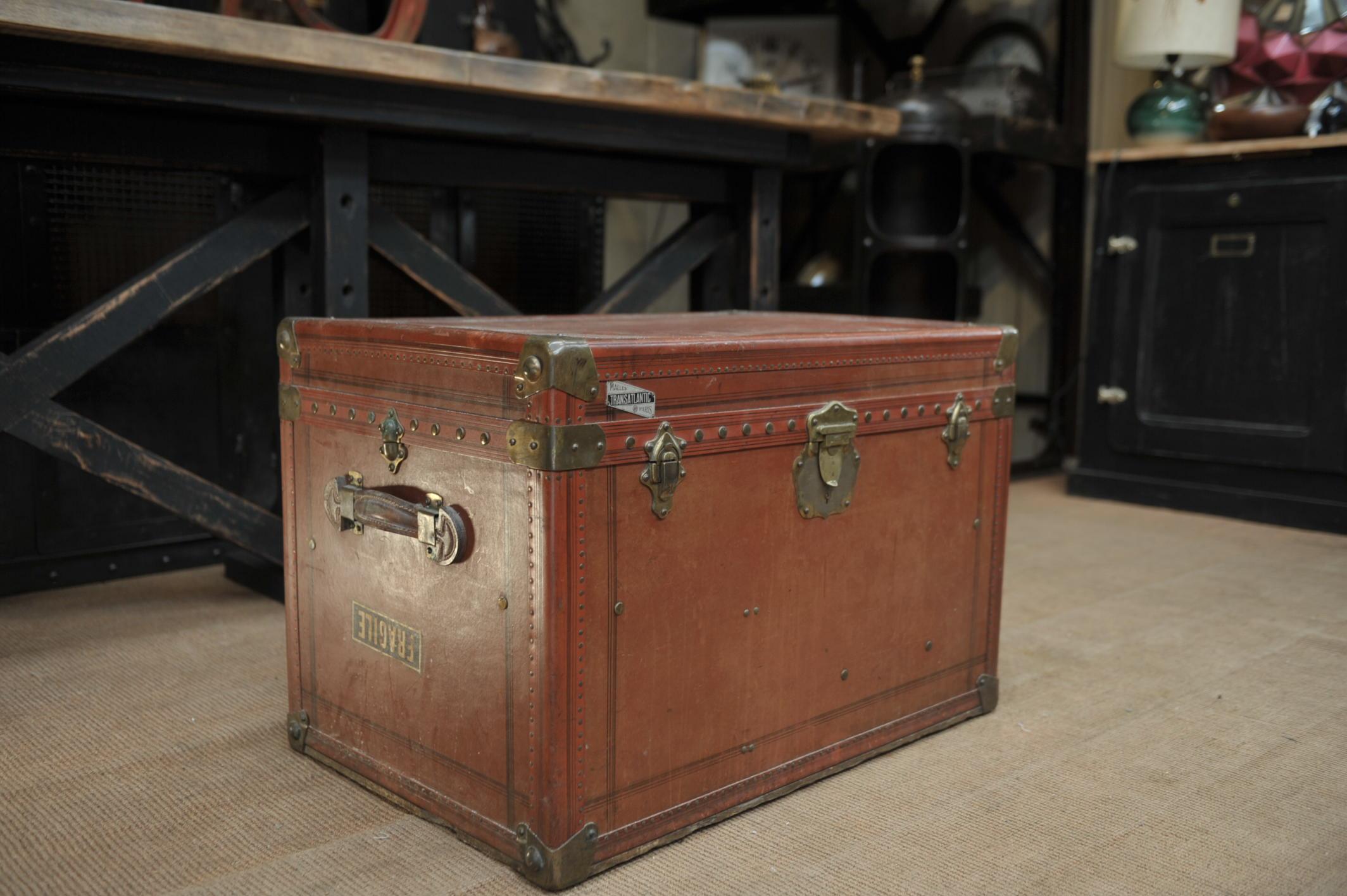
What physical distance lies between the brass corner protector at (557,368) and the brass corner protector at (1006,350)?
0.70m

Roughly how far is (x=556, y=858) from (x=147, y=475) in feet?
3.52

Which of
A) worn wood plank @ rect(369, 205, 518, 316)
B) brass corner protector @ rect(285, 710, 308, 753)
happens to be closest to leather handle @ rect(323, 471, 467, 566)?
brass corner protector @ rect(285, 710, 308, 753)

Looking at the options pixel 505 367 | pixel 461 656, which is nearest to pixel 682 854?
pixel 461 656

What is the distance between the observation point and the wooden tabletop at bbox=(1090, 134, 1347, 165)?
2748 mm

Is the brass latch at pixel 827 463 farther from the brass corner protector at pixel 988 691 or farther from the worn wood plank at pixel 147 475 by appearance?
the worn wood plank at pixel 147 475

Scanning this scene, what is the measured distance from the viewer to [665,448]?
1.15m

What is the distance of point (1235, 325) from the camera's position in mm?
2930

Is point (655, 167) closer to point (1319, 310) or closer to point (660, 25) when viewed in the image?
point (1319, 310)

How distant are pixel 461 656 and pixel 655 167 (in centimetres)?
144

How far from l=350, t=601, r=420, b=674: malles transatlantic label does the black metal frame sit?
0.69 meters

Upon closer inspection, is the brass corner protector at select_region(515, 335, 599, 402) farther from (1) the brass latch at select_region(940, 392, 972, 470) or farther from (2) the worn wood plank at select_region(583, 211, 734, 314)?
(2) the worn wood plank at select_region(583, 211, 734, 314)

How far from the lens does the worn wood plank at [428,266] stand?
200 cm

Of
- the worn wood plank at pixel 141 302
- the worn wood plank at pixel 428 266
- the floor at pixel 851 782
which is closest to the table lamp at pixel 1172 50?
the floor at pixel 851 782

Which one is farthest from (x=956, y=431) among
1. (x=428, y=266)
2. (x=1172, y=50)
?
(x=1172, y=50)
